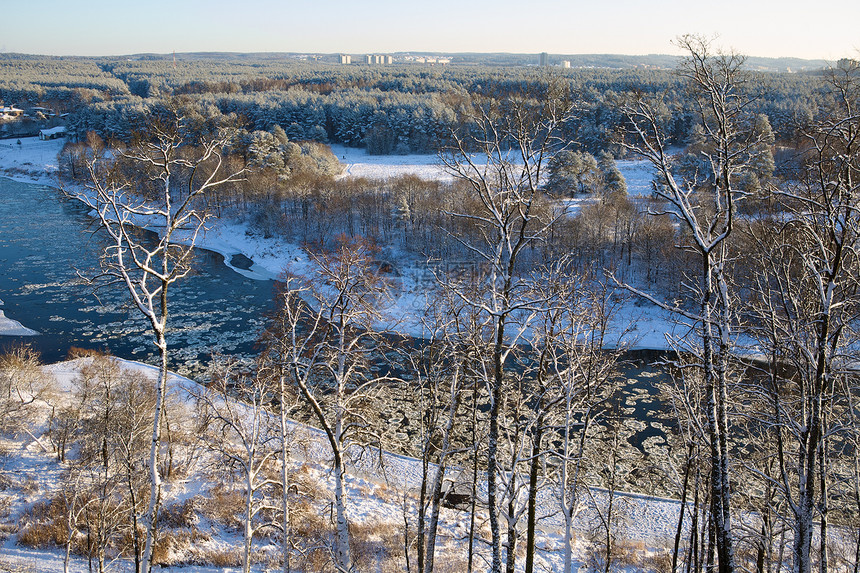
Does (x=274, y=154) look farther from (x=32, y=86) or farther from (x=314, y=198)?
(x=32, y=86)

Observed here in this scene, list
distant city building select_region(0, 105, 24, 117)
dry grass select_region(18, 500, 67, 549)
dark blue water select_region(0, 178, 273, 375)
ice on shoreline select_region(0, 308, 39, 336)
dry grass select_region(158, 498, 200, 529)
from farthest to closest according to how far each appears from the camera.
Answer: distant city building select_region(0, 105, 24, 117) → ice on shoreline select_region(0, 308, 39, 336) → dark blue water select_region(0, 178, 273, 375) → dry grass select_region(158, 498, 200, 529) → dry grass select_region(18, 500, 67, 549)

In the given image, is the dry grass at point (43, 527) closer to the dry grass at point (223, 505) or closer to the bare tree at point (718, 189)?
the dry grass at point (223, 505)

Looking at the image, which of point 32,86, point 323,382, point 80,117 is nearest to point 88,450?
point 323,382

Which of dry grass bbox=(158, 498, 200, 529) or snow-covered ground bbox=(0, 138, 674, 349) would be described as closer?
dry grass bbox=(158, 498, 200, 529)

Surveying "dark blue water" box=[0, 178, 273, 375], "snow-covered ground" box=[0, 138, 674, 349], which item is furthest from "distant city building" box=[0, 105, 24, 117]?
"dark blue water" box=[0, 178, 273, 375]

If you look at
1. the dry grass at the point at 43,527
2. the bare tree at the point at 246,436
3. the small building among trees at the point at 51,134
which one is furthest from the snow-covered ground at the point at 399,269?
the dry grass at the point at 43,527

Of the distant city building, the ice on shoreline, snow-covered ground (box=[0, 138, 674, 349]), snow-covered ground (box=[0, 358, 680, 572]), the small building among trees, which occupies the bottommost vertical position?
snow-covered ground (box=[0, 358, 680, 572])

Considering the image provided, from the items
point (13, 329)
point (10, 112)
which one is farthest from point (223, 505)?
point (10, 112)

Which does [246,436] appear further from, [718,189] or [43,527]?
[718,189]

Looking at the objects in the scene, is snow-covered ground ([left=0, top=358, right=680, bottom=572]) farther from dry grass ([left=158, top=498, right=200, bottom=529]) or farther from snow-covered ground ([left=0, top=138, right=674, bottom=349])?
snow-covered ground ([left=0, top=138, right=674, bottom=349])
